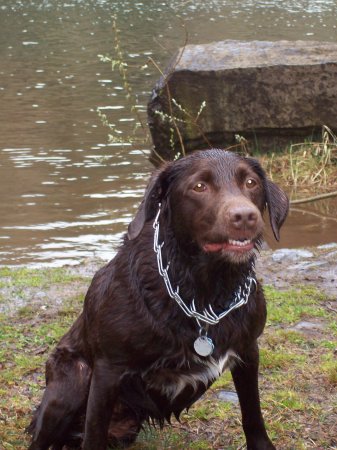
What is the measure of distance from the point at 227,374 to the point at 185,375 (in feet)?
5.02

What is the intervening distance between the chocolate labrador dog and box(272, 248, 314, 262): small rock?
12.5 feet

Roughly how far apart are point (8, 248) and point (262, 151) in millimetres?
4002

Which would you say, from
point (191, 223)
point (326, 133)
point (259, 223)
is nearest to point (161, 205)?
point (191, 223)

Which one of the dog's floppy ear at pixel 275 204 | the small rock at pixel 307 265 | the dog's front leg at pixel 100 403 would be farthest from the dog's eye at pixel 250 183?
the small rock at pixel 307 265

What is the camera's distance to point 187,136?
11469mm

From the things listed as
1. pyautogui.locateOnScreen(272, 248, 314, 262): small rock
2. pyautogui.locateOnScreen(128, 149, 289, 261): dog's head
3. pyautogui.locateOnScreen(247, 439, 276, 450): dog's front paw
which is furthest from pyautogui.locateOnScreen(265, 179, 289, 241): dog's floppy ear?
pyautogui.locateOnScreen(272, 248, 314, 262): small rock

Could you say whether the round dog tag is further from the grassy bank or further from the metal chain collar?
the grassy bank

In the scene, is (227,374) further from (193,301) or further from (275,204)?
(275,204)

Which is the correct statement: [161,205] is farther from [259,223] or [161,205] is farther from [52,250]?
[52,250]

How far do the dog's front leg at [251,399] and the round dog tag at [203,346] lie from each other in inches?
11.4

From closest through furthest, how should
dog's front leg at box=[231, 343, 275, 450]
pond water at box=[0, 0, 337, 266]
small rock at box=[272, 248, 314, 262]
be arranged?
dog's front leg at box=[231, 343, 275, 450] < small rock at box=[272, 248, 314, 262] < pond water at box=[0, 0, 337, 266]

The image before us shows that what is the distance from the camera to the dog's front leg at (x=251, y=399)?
13.5 ft

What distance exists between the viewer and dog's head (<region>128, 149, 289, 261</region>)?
356cm

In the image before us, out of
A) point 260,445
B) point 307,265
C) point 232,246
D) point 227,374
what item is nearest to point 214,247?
point 232,246
